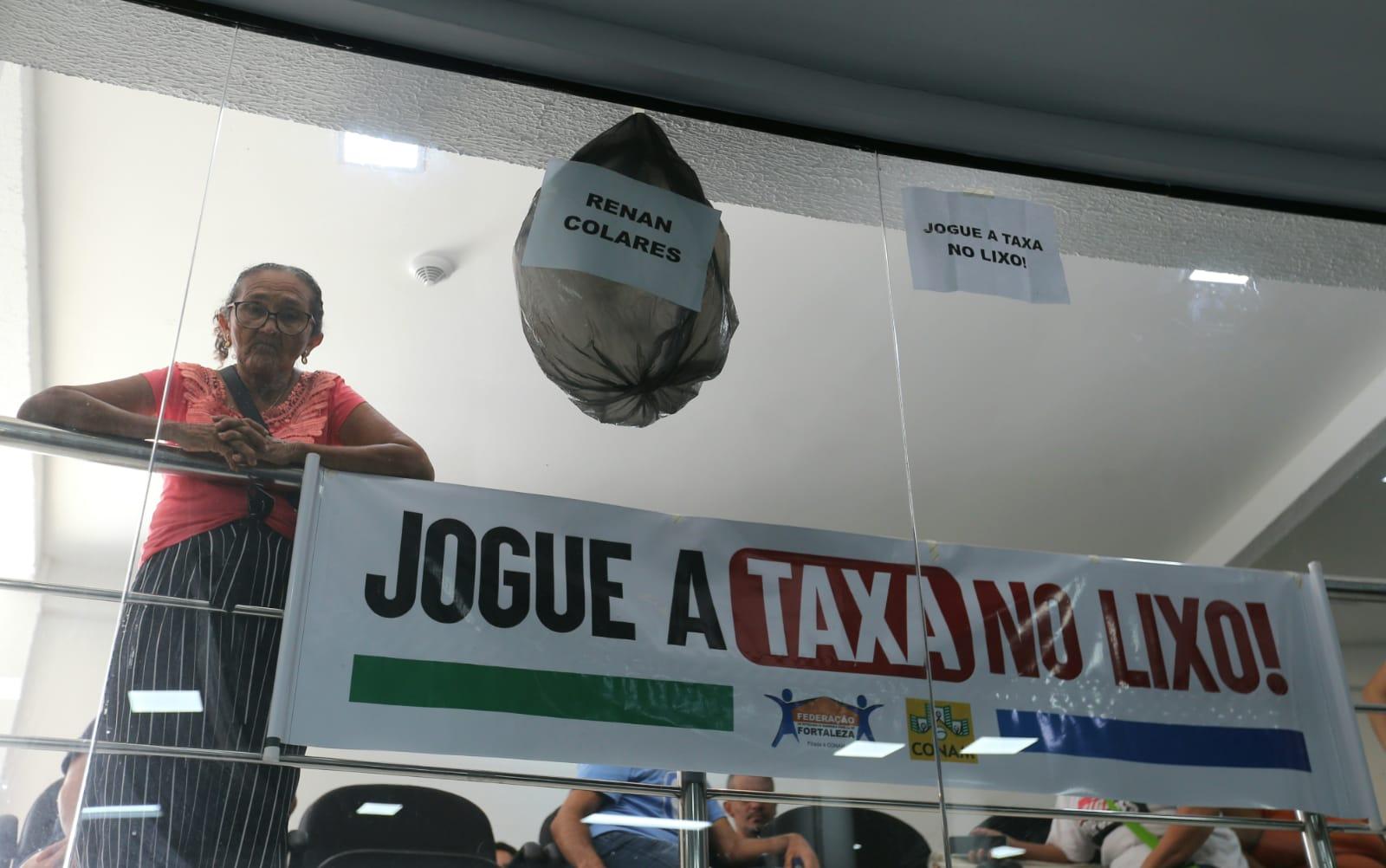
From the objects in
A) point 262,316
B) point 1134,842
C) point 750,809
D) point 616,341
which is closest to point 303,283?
point 262,316

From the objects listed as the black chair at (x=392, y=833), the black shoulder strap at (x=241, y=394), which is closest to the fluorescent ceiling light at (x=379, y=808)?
the black chair at (x=392, y=833)

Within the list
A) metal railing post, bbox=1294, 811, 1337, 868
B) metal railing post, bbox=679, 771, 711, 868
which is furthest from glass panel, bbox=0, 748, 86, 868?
metal railing post, bbox=1294, 811, 1337, 868

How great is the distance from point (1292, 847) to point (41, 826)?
5.29 ft

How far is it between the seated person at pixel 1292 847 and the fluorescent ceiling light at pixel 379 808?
117cm

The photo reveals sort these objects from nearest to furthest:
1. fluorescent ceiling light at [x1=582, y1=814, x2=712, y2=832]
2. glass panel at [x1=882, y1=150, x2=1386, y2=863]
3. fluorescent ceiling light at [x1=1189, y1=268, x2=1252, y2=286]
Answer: fluorescent ceiling light at [x1=582, y1=814, x2=712, y2=832], glass panel at [x1=882, y1=150, x2=1386, y2=863], fluorescent ceiling light at [x1=1189, y1=268, x2=1252, y2=286]

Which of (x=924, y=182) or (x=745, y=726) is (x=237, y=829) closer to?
(x=745, y=726)

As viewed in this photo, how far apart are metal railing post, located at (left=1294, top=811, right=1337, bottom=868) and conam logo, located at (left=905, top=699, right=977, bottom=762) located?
52 cm

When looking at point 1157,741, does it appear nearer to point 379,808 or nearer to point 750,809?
point 750,809

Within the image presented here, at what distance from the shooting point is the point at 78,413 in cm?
146

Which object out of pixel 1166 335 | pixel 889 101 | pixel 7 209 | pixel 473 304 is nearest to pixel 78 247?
pixel 7 209

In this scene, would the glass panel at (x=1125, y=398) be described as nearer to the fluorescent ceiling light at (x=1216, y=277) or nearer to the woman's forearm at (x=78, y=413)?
the fluorescent ceiling light at (x=1216, y=277)

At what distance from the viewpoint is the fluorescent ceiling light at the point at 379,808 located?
4.38 ft

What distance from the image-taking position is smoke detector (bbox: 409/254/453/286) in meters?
1.62

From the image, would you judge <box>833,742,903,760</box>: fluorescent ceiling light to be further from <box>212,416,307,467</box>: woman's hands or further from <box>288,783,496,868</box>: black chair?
<box>212,416,307,467</box>: woman's hands
